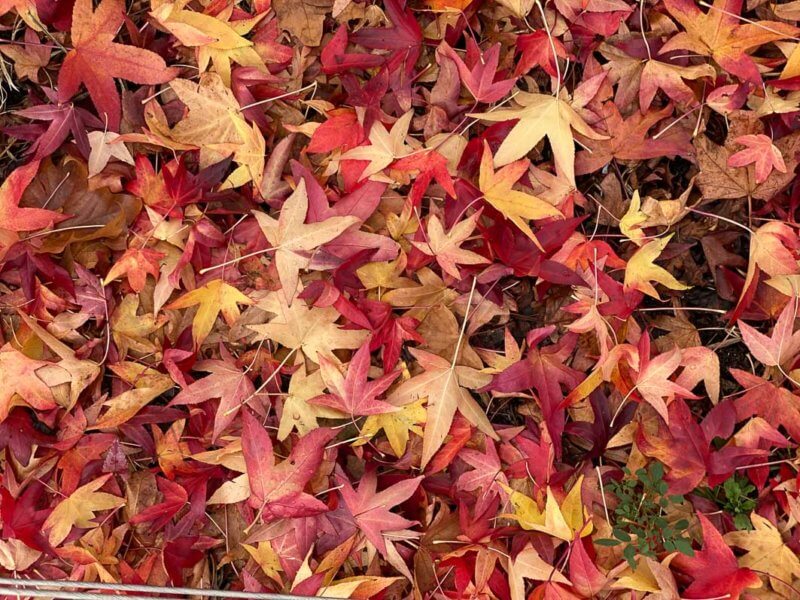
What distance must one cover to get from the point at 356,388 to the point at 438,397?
13 centimetres

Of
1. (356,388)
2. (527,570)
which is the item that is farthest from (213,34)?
(527,570)

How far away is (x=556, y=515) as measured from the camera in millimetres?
1012

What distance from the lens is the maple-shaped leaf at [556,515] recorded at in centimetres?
101

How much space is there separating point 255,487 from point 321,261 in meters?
0.36

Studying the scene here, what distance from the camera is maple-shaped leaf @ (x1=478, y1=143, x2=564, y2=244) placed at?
3.22 ft

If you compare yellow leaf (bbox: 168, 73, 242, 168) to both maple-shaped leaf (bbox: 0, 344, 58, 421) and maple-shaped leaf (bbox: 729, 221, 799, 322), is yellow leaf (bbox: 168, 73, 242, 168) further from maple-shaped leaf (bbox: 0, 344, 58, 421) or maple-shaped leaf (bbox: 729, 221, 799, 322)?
maple-shaped leaf (bbox: 729, 221, 799, 322)

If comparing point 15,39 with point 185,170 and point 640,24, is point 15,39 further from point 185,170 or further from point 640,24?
point 640,24

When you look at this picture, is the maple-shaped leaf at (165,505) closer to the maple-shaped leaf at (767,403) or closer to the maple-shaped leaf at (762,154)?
the maple-shaped leaf at (767,403)

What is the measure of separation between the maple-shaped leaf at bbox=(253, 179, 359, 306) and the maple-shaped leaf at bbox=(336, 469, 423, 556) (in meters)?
0.32

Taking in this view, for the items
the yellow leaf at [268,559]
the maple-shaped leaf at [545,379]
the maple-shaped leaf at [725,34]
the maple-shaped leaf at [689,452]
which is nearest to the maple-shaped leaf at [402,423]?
the maple-shaped leaf at [545,379]

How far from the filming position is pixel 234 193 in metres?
1.06

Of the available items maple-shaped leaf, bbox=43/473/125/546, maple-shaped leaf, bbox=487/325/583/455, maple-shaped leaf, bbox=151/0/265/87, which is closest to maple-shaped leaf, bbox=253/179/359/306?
maple-shaped leaf, bbox=151/0/265/87

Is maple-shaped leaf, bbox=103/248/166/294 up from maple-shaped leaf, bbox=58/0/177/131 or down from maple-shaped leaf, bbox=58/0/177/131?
down

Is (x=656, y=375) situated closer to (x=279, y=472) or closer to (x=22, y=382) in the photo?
(x=279, y=472)
